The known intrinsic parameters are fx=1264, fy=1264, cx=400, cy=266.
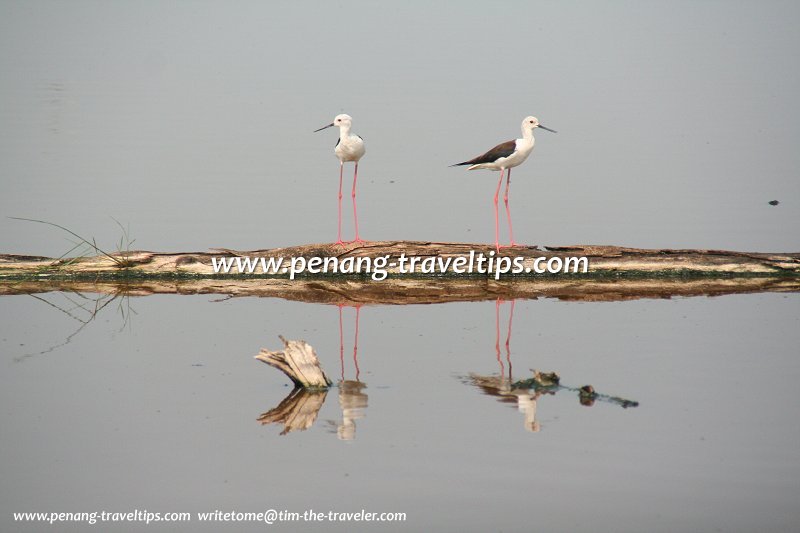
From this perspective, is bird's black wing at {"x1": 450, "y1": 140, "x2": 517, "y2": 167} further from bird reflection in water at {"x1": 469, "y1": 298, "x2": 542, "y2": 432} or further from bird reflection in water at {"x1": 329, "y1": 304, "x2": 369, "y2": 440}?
bird reflection in water at {"x1": 329, "y1": 304, "x2": 369, "y2": 440}

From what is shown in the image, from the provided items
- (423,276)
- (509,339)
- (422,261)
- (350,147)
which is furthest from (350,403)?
(350,147)

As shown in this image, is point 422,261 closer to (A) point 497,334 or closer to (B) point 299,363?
(A) point 497,334

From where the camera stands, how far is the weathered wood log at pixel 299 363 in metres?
10.5

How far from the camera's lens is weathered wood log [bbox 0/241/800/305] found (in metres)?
15.3

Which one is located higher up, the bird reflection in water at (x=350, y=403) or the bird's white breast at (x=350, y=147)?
the bird's white breast at (x=350, y=147)

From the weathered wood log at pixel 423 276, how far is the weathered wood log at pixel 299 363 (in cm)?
451

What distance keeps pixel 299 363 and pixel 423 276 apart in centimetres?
526

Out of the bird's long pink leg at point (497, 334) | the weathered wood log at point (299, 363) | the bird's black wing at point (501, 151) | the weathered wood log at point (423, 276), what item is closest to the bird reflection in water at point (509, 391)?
the bird's long pink leg at point (497, 334)

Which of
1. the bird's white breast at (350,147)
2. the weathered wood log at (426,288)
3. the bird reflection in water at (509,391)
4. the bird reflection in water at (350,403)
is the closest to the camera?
the bird reflection in water at (350,403)

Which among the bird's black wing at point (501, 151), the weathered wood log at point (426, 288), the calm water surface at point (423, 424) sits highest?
the bird's black wing at point (501, 151)

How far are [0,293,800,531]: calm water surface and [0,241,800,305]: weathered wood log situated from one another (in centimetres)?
137

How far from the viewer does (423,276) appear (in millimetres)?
15648

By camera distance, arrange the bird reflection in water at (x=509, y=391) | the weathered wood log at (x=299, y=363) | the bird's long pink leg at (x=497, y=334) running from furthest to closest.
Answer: the bird's long pink leg at (x=497, y=334) → the weathered wood log at (x=299, y=363) → the bird reflection in water at (x=509, y=391)

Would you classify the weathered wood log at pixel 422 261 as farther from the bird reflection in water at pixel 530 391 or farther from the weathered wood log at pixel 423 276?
the bird reflection in water at pixel 530 391
